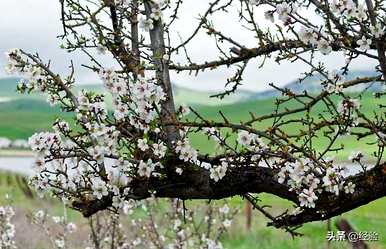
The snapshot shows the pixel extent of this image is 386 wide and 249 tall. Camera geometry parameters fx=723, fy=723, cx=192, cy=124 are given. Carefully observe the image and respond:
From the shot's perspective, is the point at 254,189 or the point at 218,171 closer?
the point at 218,171

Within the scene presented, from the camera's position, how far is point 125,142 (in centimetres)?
513

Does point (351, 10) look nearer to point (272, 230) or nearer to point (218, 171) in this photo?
point (218, 171)

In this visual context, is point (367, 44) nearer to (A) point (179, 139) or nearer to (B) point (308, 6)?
(B) point (308, 6)

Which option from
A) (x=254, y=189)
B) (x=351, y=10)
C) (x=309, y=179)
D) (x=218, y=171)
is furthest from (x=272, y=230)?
(x=351, y=10)

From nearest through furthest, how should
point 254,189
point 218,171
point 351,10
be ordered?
point 351,10, point 218,171, point 254,189

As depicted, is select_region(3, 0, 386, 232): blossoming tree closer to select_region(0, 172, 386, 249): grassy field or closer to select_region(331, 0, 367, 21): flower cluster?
select_region(331, 0, 367, 21): flower cluster

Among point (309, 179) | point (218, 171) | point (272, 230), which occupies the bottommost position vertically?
point (309, 179)

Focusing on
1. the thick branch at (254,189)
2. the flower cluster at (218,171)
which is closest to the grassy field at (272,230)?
the thick branch at (254,189)

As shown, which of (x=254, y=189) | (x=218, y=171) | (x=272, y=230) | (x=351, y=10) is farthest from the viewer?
(x=272, y=230)

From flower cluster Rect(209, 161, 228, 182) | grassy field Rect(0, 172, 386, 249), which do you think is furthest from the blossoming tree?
grassy field Rect(0, 172, 386, 249)

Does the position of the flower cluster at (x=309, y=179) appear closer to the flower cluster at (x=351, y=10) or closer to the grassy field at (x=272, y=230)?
the flower cluster at (x=351, y=10)

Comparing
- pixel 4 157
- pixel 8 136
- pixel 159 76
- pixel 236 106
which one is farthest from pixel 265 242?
pixel 236 106

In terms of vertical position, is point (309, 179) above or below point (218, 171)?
below

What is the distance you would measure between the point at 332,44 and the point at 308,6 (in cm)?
40
